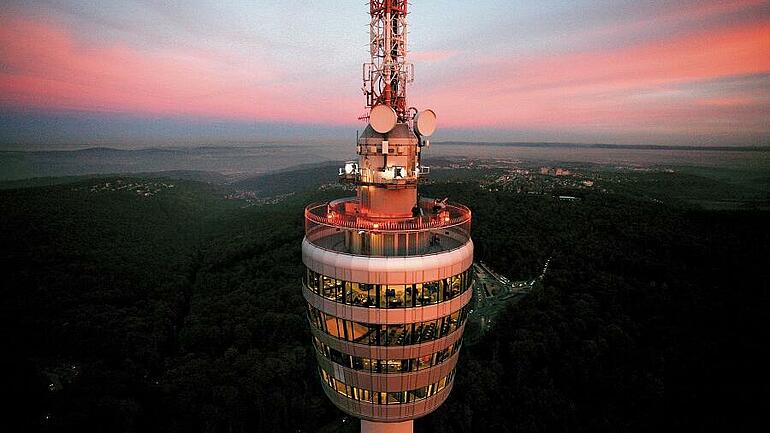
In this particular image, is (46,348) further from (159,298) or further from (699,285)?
(699,285)

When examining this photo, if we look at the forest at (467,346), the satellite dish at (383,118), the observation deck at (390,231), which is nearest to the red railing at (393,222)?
the observation deck at (390,231)

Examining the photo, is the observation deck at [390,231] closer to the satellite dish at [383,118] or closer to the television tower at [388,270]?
the television tower at [388,270]

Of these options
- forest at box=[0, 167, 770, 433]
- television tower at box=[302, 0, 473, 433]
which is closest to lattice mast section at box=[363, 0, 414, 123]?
television tower at box=[302, 0, 473, 433]

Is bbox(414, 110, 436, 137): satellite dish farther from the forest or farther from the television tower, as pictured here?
the forest

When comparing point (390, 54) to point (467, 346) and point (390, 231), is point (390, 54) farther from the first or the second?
point (467, 346)

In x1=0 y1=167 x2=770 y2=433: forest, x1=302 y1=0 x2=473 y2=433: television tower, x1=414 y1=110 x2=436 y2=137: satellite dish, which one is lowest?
x1=0 y1=167 x2=770 y2=433: forest

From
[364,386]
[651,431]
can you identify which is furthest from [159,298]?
[651,431]
